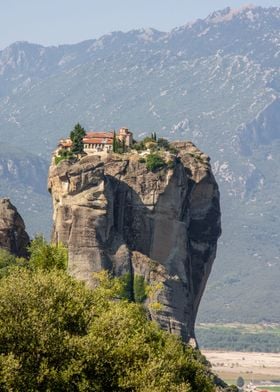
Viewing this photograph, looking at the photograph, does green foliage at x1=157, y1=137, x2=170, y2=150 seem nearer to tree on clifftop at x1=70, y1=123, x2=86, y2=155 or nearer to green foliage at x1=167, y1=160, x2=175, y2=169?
green foliage at x1=167, y1=160, x2=175, y2=169

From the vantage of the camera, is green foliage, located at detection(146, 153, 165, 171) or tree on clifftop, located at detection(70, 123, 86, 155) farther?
tree on clifftop, located at detection(70, 123, 86, 155)

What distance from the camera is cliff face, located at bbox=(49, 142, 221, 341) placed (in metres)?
150

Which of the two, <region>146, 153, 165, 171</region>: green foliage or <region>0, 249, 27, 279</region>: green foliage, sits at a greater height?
<region>146, 153, 165, 171</region>: green foliage

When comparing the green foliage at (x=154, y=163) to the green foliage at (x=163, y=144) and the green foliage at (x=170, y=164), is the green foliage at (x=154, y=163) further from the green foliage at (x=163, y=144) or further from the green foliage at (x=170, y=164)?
the green foliage at (x=163, y=144)

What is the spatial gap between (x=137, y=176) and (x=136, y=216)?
16.2 feet

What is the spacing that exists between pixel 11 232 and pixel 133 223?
14959 millimetres

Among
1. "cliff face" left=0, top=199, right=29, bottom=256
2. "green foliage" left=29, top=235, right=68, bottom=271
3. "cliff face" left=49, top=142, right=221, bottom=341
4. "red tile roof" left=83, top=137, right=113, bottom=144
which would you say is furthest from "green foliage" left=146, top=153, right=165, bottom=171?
"green foliage" left=29, top=235, right=68, bottom=271

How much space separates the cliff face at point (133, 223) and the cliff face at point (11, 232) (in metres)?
4.50

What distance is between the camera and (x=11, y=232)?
488ft

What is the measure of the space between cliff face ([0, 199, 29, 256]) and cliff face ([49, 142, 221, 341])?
14.7 feet

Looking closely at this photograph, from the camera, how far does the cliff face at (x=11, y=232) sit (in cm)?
14762

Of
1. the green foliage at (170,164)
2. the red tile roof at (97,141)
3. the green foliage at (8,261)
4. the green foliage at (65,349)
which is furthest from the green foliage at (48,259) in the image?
the red tile roof at (97,141)

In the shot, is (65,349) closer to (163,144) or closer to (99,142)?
(99,142)

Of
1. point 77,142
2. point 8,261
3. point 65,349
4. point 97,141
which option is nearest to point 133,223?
point 77,142
